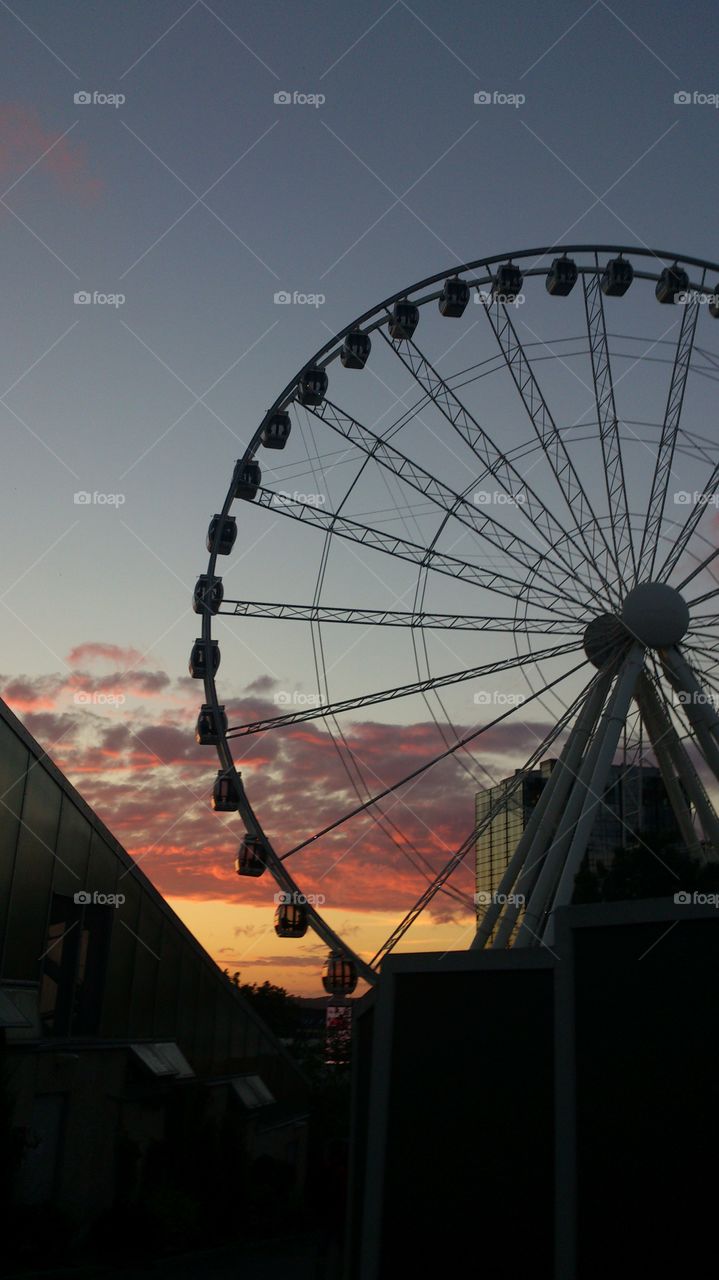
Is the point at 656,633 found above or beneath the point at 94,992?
above

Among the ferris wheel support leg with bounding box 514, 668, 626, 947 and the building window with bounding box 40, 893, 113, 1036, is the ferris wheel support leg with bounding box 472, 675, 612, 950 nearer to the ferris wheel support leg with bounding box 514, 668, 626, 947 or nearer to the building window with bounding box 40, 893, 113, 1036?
the ferris wheel support leg with bounding box 514, 668, 626, 947

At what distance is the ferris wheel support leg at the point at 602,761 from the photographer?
21.9 metres

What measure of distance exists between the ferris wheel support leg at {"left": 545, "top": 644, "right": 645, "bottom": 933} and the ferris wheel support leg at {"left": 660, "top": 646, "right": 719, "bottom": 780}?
725 millimetres

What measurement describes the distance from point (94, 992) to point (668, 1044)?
15407mm

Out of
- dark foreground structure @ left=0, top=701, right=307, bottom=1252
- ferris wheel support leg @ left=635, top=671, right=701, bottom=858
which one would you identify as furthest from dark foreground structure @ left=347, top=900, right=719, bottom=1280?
ferris wheel support leg @ left=635, top=671, right=701, bottom=858

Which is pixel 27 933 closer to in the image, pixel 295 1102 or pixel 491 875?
pixel 295 1102

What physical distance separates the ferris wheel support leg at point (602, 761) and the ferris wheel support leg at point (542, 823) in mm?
629

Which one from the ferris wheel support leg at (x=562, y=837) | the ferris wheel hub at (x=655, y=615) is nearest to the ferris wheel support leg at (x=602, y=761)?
the ferris wheel support leg at (x=562, y=837)

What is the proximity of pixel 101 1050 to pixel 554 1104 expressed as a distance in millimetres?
12720

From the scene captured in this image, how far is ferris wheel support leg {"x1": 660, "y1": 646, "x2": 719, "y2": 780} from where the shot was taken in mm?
23953

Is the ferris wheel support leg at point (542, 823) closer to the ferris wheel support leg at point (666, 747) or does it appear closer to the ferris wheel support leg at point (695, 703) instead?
the ferris wheel support leg at point (666, 747)

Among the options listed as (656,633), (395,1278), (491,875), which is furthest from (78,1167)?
(491,875)

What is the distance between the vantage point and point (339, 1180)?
23.1 meters

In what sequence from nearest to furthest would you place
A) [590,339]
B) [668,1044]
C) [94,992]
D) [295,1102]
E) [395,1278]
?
1. [668,1044]
2. [395,1278]
3. [94,992]
4. [590,339]
5. [295,1102]
